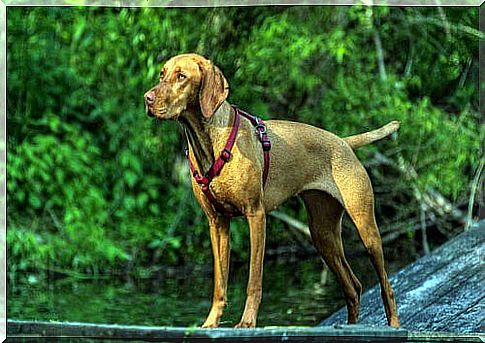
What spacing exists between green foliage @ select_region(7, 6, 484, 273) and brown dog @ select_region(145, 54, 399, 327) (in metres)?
3.02

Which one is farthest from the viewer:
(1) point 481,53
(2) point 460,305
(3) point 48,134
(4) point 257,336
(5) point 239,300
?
(3) point 48,134

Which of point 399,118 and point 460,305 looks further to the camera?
point 399,118

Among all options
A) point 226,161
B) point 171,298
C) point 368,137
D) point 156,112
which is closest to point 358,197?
point 368,137

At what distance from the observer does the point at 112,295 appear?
7141mm

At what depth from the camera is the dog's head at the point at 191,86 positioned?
3.62 metres

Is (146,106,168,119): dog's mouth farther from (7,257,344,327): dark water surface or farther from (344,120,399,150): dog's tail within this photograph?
(7,257,344,327): dark water surface

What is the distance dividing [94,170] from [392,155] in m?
2.00

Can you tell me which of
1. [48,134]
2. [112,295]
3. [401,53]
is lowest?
[112,295]

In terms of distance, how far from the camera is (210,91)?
12.0ft

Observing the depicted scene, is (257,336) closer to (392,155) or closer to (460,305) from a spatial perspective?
(460,305)

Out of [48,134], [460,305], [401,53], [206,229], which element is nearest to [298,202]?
[206,229]

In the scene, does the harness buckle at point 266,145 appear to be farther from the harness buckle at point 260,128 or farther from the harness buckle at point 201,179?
the harness buckle at point 201,179

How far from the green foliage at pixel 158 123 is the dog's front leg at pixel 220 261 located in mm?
3352

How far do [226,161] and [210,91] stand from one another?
23 centimetres
